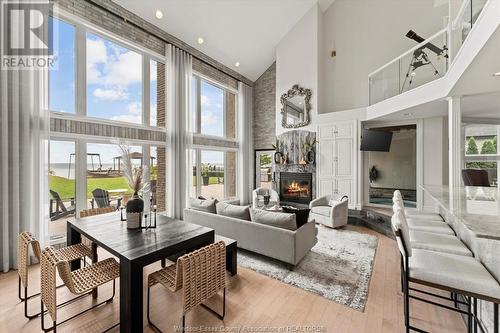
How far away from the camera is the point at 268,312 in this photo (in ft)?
7.05

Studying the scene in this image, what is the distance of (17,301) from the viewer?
2.30 m

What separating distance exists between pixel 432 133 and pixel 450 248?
476 cm

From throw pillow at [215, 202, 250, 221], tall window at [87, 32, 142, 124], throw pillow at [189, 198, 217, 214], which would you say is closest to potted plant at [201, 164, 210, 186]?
tall window at [87, 32, 142, 124]

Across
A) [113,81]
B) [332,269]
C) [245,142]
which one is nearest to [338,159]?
[245,142]

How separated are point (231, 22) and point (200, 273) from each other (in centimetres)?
600

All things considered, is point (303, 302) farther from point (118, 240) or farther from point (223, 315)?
point (118, 240)

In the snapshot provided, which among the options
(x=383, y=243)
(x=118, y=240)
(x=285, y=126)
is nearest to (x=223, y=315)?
(x=118, y=240)

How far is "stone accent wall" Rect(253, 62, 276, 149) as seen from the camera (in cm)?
803

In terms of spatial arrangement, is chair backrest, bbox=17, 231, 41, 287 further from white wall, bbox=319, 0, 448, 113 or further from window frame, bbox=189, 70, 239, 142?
white wall, bbox=319, 0, 448, 113

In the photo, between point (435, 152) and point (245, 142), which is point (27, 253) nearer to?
point (245, 142)

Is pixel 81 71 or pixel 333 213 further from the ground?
pixel 81 71

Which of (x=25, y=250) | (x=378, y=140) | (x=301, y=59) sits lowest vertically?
(x=25, y=250)

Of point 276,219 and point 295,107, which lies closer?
point 276,219

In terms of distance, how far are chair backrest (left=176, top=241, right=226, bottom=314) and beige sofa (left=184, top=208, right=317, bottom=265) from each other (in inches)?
46.7
